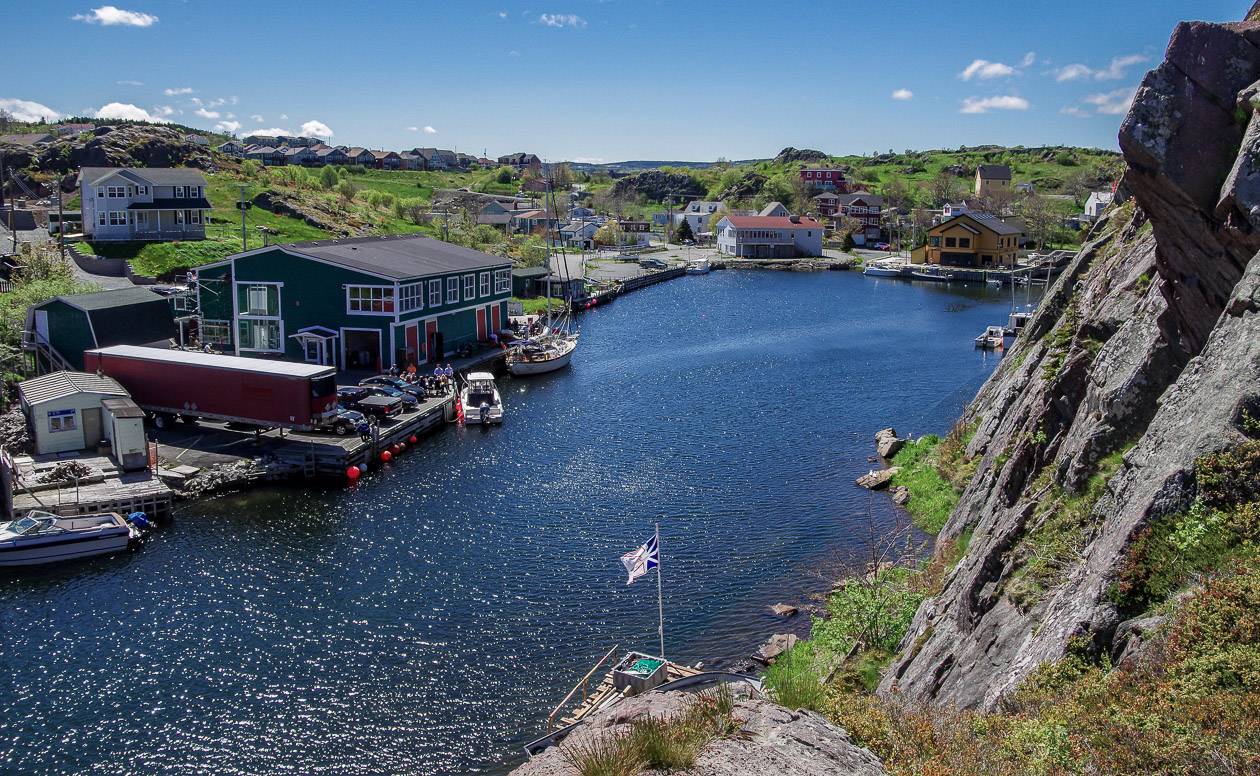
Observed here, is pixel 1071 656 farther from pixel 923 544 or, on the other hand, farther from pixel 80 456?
pixel 80 456

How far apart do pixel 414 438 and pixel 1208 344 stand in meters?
35.6

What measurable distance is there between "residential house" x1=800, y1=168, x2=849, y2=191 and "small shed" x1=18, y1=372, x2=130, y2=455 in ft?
542

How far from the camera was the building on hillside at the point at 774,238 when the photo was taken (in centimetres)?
14100

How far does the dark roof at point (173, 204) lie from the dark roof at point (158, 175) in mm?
1490

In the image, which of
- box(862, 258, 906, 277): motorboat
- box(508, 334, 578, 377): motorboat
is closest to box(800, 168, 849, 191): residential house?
box(862, 258, 906, 277): motorboat

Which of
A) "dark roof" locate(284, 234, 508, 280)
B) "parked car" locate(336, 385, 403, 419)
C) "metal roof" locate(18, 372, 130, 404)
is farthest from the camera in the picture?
"dark roof" locate(284, 234, 508, 280)

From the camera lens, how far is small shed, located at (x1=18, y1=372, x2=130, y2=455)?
36.9 meters

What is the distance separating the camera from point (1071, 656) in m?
12.0

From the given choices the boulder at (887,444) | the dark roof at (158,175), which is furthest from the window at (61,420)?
the dark roof at (158,175)

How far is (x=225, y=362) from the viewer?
40.7 m

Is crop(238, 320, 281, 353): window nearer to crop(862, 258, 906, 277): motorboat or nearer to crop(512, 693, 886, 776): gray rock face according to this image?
crop(512, 693, 886, 776): gray rock face

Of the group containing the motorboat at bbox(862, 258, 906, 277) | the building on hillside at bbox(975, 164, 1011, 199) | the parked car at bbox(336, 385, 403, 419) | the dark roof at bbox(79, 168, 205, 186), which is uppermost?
the building on hillside at bbox(975, 164, 1011, 199)

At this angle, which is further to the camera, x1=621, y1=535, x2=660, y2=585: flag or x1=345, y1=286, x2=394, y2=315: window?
x1=345, y1=286, x2=394, y2=315: window

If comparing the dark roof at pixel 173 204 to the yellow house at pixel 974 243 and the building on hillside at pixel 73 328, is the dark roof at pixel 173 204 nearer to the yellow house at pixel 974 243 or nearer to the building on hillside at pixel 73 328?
the building on hillside at pixel 73 328
